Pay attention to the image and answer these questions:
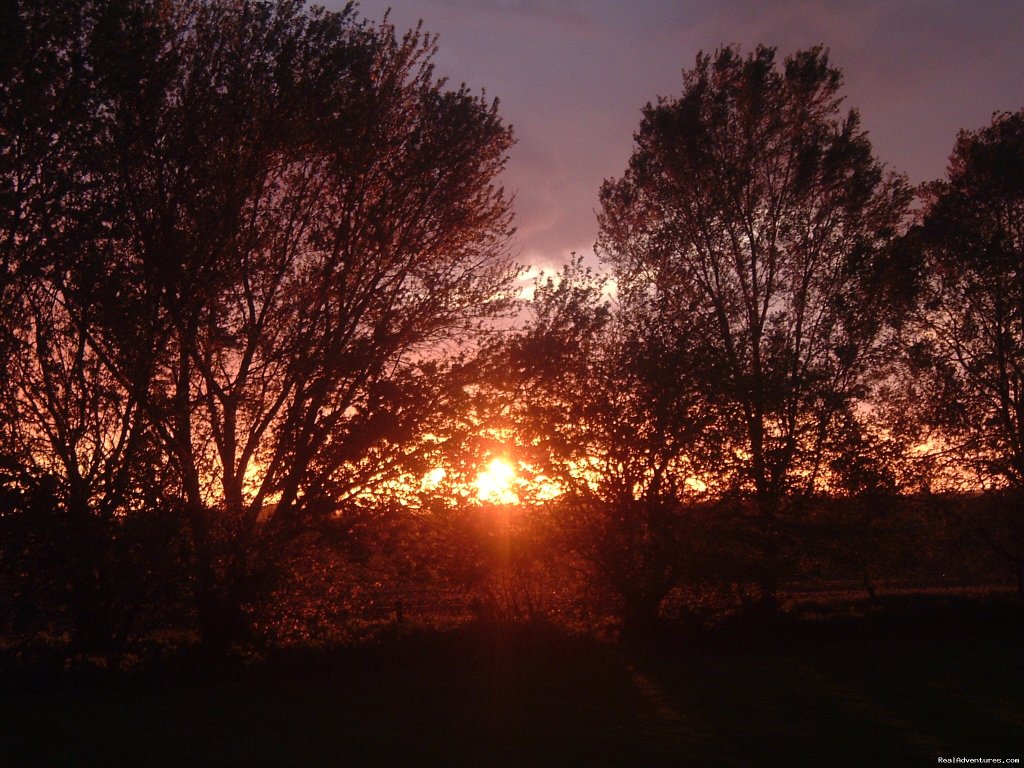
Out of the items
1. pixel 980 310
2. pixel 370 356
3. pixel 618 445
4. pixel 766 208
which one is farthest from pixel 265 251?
pixel 980 310

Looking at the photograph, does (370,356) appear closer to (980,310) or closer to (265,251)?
(265,251)

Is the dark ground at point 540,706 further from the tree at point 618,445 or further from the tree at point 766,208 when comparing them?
the tree at point 766,208

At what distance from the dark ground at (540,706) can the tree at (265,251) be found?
7.88 feet

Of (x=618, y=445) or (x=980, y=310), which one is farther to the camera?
(x=980, y=310)

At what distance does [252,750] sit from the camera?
1068cm

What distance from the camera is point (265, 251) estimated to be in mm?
17219

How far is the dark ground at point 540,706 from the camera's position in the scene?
421 inches

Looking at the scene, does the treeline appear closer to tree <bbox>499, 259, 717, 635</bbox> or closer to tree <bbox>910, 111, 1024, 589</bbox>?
tree <bbox>499, 259, 717, 635</bbox>

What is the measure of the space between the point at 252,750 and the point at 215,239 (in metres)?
9.11

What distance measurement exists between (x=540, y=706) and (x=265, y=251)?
31.4ft

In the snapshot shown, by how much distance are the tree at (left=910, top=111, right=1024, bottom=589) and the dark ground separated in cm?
725

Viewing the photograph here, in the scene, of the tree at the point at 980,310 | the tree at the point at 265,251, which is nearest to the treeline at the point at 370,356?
the tree at the point at 265,251

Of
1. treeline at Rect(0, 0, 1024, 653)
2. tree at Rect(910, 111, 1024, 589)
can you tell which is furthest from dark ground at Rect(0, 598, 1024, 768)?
tree at Rect(910, 111, 1024, 589)

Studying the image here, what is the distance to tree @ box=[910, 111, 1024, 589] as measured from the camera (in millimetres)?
26734
